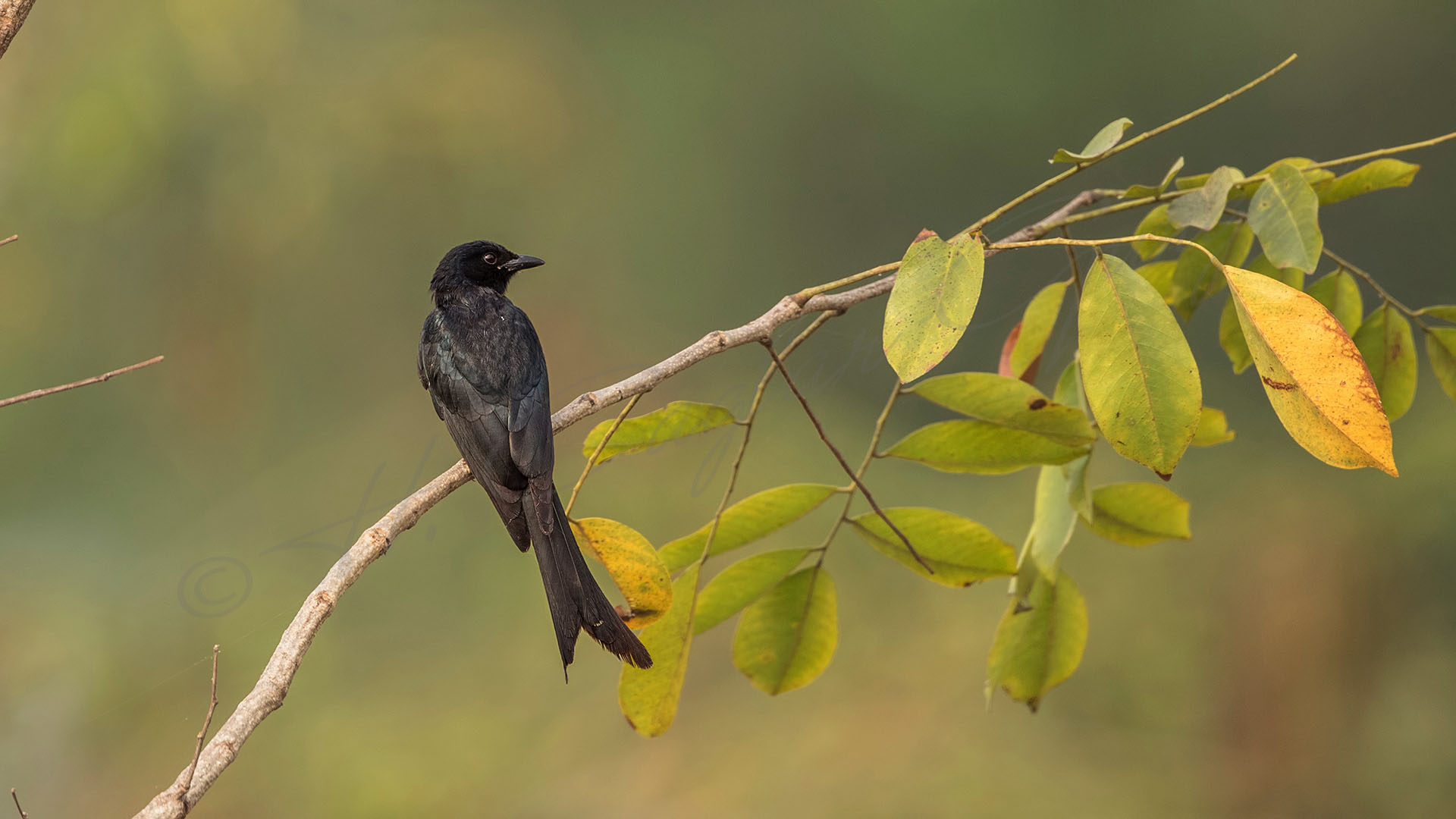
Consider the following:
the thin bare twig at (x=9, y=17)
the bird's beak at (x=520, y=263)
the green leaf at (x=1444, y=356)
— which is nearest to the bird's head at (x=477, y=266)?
the bird's beak at (x=520, y=263)

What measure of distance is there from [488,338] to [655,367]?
1.15 ft

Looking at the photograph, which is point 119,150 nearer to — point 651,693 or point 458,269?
point 458,269

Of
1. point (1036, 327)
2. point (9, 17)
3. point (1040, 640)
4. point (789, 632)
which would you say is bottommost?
point (1040, 640)

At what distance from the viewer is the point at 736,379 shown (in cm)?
242

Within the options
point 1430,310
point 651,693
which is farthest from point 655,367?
point 1430,310

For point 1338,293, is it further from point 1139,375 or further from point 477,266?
point 477,266

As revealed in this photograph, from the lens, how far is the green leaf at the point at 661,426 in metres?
0.86

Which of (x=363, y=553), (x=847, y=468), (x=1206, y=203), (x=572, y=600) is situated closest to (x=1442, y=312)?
(x=1206, y=203)

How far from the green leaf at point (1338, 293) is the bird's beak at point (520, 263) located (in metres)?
0.83

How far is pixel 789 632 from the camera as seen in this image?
955 millimetres

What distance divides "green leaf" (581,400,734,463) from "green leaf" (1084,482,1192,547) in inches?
14.6

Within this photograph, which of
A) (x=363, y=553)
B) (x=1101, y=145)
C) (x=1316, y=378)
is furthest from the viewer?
(x=1101, y=145)

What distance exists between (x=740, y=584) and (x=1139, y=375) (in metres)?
0.43

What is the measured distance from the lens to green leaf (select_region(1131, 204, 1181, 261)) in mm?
936
